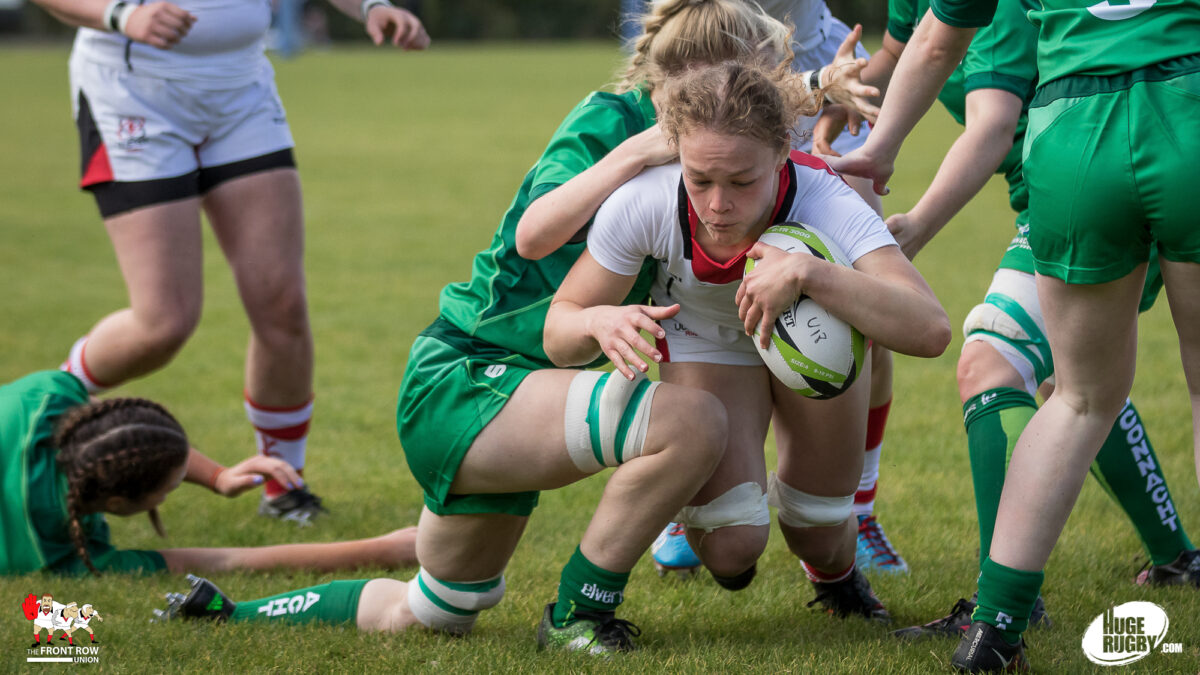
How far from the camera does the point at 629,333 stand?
2.56 meters

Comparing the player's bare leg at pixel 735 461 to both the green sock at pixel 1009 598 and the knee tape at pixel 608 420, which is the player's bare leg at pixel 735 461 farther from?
the green sock at pixel 1009 598

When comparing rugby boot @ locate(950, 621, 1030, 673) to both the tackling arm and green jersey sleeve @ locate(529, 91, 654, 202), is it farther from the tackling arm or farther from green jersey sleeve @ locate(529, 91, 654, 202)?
green jersey sleeve @ locate(529, 91, 654, 202)

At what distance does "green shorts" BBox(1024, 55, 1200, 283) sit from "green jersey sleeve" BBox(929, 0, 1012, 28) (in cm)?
48

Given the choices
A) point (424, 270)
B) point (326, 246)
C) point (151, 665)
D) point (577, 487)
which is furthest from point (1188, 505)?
point (326, 246)

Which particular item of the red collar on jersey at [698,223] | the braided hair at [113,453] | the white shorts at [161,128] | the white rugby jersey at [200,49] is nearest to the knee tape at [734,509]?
the red collar on jersey at [698,223]

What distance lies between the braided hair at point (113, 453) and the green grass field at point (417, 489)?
26 cm

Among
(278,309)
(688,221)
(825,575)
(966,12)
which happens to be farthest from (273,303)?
(966,12)

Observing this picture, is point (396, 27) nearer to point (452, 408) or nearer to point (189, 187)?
point (189, 187)

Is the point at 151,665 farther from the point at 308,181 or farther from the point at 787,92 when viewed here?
the point at 308,181

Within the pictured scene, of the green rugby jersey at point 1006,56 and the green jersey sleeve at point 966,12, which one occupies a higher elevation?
the green jersey sleeve at point 966,12

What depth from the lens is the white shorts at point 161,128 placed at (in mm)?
4344

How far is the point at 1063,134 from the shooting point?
2445mm

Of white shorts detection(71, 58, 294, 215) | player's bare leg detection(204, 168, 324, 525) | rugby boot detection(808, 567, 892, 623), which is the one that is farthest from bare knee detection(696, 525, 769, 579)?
white shorts detection(71, 58, 294, 215)

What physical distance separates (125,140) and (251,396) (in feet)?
3.36
